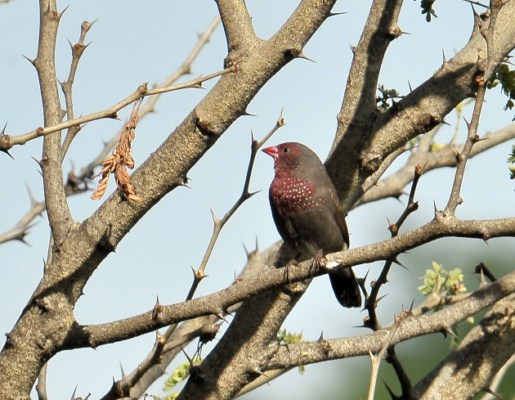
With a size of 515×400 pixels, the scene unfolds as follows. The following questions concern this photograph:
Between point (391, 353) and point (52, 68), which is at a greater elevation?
point (52, 68)

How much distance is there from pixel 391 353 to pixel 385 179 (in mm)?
2552

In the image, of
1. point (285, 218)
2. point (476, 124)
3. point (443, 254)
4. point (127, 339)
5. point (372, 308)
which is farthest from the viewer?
point (443, 254)

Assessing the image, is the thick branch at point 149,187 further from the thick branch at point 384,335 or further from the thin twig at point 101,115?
the thick branch at point 384,335

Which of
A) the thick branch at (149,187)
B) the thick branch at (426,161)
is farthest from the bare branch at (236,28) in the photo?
the thick branch at (426,161)

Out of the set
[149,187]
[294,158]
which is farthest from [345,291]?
[149,187]

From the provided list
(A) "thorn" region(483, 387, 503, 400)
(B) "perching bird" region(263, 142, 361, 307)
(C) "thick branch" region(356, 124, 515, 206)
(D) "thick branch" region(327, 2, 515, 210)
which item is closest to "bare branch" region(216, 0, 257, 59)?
(D) "thick branch" region(327, 2, 515, 210)

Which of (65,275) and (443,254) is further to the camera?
(443,254)

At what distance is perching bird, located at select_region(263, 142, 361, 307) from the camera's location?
6191 mm

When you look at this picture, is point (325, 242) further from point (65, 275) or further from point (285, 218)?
point (65, 275)

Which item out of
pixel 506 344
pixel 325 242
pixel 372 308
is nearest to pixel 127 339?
pixel 372 308

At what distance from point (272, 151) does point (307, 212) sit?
38.1 inches

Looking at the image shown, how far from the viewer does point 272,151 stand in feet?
24.0

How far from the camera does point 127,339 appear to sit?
4281mm

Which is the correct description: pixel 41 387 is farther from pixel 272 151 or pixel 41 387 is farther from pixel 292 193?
pixel 272 151
